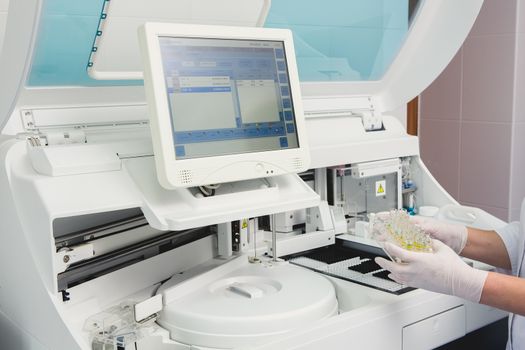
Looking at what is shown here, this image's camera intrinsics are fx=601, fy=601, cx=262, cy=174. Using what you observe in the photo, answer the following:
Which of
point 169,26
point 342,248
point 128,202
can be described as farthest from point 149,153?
point 342,248

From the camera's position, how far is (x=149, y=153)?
132 centimetres

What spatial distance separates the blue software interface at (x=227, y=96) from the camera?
4.04 feet

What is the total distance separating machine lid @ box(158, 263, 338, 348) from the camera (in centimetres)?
121

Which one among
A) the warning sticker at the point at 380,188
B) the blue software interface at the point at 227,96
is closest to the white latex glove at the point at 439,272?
the blue software interface at the point at 227,96

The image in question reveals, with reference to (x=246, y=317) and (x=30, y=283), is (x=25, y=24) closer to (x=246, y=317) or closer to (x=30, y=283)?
(x=30, y=283)

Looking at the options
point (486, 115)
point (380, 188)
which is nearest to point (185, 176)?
point (380, 188)

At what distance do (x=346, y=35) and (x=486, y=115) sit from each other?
1.29 m

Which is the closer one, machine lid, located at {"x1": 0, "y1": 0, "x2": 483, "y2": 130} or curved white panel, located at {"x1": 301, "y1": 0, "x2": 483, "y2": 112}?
machine lid, located at {"x1": 0, "y1": 0, "x2": 483, "y2": 130}

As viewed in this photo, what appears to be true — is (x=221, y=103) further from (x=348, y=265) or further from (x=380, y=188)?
(x=380, y=188)

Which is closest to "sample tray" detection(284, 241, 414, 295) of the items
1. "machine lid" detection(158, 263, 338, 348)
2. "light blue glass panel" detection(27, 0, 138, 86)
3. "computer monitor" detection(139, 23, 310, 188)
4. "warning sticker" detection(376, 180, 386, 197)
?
"machine lid" detection(158, 263, 338, 348)

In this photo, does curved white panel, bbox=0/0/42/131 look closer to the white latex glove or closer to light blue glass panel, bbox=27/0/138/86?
light blue glass panel, bbox=27/0/138/86

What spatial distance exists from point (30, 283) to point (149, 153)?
1.18ft

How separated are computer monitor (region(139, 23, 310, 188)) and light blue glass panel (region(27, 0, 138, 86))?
164 mm

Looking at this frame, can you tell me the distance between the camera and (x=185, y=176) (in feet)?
3.95
